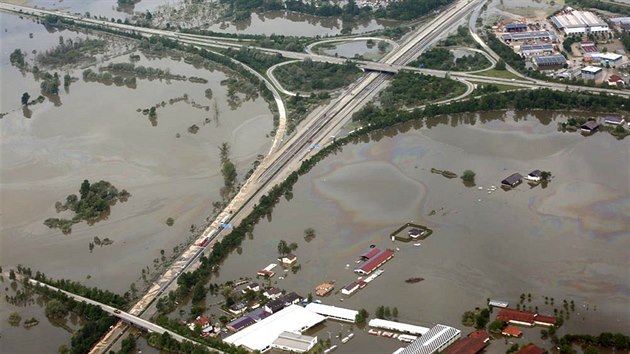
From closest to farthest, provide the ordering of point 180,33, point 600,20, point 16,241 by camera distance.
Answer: point 16,241 → point 600,20 → point 180,33

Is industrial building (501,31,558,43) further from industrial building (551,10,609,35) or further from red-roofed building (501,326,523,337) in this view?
red-roofed building (501,326,523,337)

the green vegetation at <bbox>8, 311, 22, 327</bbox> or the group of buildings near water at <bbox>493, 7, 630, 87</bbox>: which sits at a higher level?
the group of buildings near water at <bbox>493, 7, 630, 87</bbox>

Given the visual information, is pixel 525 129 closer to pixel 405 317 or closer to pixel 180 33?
pixel 405 317

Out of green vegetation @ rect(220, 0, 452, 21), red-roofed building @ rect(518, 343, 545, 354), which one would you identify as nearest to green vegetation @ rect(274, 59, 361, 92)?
green vegetation @ rect(220, 0, 452, 21)

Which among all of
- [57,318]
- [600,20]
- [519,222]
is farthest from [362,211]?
[600,20]

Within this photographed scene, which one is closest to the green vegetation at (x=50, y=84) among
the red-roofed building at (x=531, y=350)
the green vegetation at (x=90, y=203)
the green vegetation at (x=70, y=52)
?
the green vegetation at (x=70, y=52)

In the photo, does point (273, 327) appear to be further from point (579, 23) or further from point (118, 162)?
point (579, 23)
